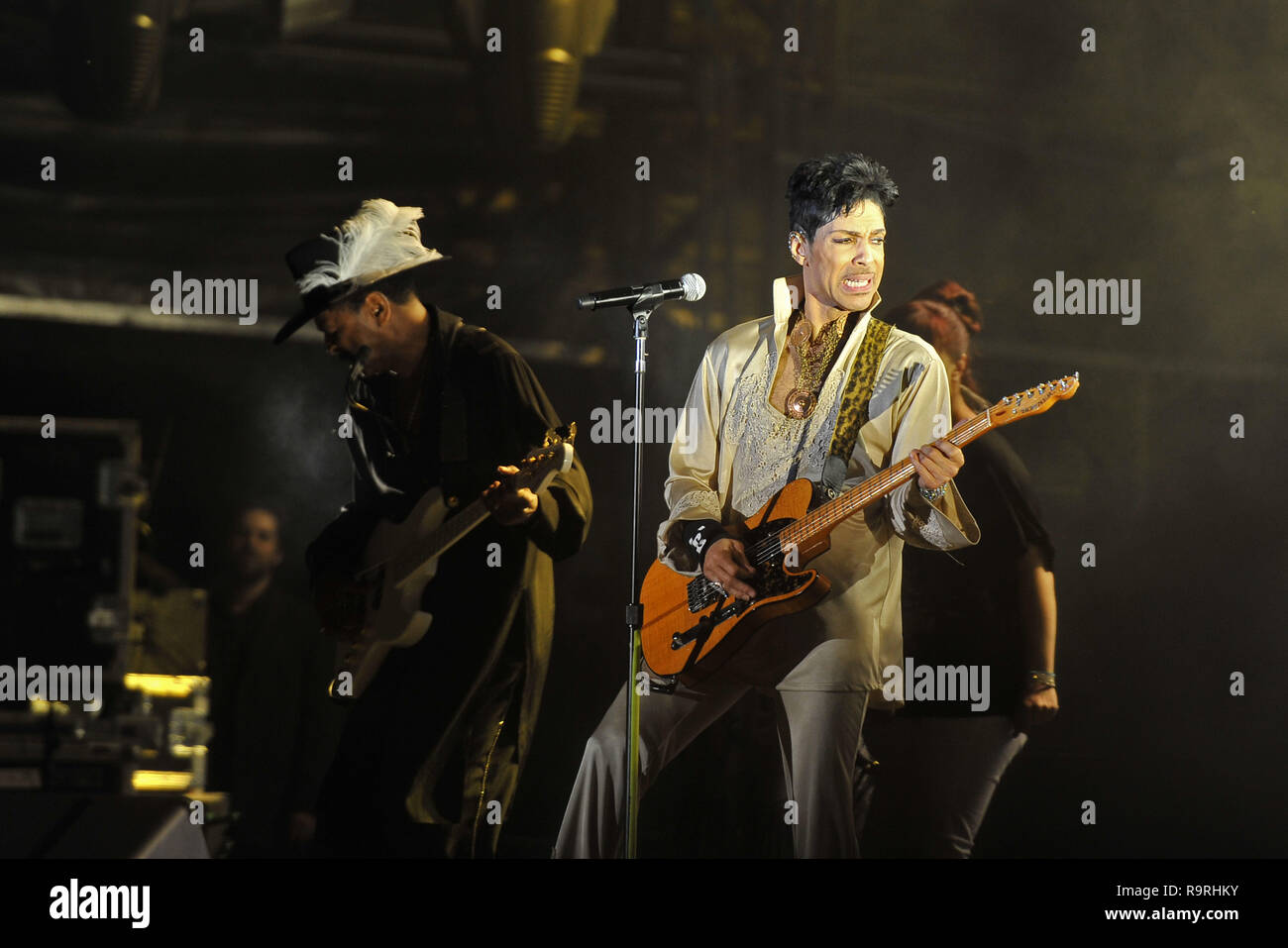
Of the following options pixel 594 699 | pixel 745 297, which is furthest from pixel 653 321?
pixel 594 699

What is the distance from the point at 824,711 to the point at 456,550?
1359 millimetres

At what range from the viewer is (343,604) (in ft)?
14.5

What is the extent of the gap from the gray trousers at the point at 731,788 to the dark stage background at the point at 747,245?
4.9 inches

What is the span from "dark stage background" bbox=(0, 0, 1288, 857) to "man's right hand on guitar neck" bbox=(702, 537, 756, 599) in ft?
1.03

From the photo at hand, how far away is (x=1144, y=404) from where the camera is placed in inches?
177

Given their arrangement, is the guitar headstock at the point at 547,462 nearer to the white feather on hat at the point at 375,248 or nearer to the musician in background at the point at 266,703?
the white feather on hat at the point at 375,248

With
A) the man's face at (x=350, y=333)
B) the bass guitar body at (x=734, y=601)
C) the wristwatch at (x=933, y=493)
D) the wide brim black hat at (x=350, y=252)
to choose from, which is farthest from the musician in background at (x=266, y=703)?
the wristwatch at (x=933, y=493)

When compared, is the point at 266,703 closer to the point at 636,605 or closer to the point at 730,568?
the point at 636,605

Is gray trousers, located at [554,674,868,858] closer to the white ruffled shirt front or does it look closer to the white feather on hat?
the white ruffled shirt front

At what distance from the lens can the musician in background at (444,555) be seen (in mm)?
4387

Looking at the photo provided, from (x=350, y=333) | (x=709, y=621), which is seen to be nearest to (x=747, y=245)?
(x=709, y=621)

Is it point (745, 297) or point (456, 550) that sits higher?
point (745, 297)
